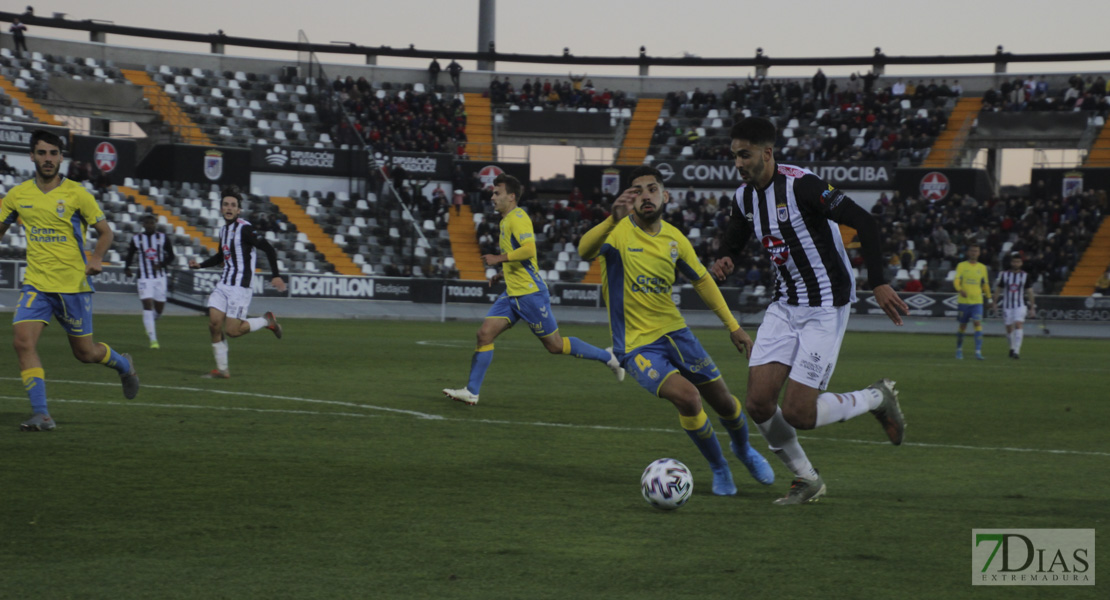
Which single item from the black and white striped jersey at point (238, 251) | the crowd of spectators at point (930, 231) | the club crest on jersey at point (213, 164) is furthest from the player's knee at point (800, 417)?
the club crest on jersey at point (213, 164)

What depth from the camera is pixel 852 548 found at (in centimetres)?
550

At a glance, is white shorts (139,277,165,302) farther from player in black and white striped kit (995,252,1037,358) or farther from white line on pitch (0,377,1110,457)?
player in black and white striped kit (995,252,1037,358)

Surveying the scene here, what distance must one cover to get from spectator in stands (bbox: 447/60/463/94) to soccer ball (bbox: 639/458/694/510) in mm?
49120

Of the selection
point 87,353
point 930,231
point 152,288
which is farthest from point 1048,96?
point 87,353

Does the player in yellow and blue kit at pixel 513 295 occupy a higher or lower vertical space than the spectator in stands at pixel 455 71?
lower

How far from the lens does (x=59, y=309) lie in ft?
30.1

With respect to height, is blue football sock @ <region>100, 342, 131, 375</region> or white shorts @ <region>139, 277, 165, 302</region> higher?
white shorts @ <region>139, 277, 165, 302</region>

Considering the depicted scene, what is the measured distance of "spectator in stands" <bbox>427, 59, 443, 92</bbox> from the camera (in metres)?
54.0

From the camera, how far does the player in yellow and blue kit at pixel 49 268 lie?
8.99 m

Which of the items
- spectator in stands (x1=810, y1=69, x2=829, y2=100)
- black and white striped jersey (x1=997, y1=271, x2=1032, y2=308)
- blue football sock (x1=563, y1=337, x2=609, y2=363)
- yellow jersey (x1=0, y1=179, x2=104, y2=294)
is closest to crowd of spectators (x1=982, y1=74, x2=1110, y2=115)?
spectator in stands (x1=810, y1=69, x2=829, y2=100)

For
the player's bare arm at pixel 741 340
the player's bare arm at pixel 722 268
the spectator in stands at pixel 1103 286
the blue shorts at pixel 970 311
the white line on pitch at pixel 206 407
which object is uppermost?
the player's bare arm at pixel 722 268

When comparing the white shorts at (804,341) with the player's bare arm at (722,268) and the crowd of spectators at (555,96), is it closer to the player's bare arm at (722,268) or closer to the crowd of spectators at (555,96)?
the player's bare arm at (722,268)

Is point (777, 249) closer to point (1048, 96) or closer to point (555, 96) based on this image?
point (555, 96)

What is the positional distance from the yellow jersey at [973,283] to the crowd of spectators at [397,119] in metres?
27.4
